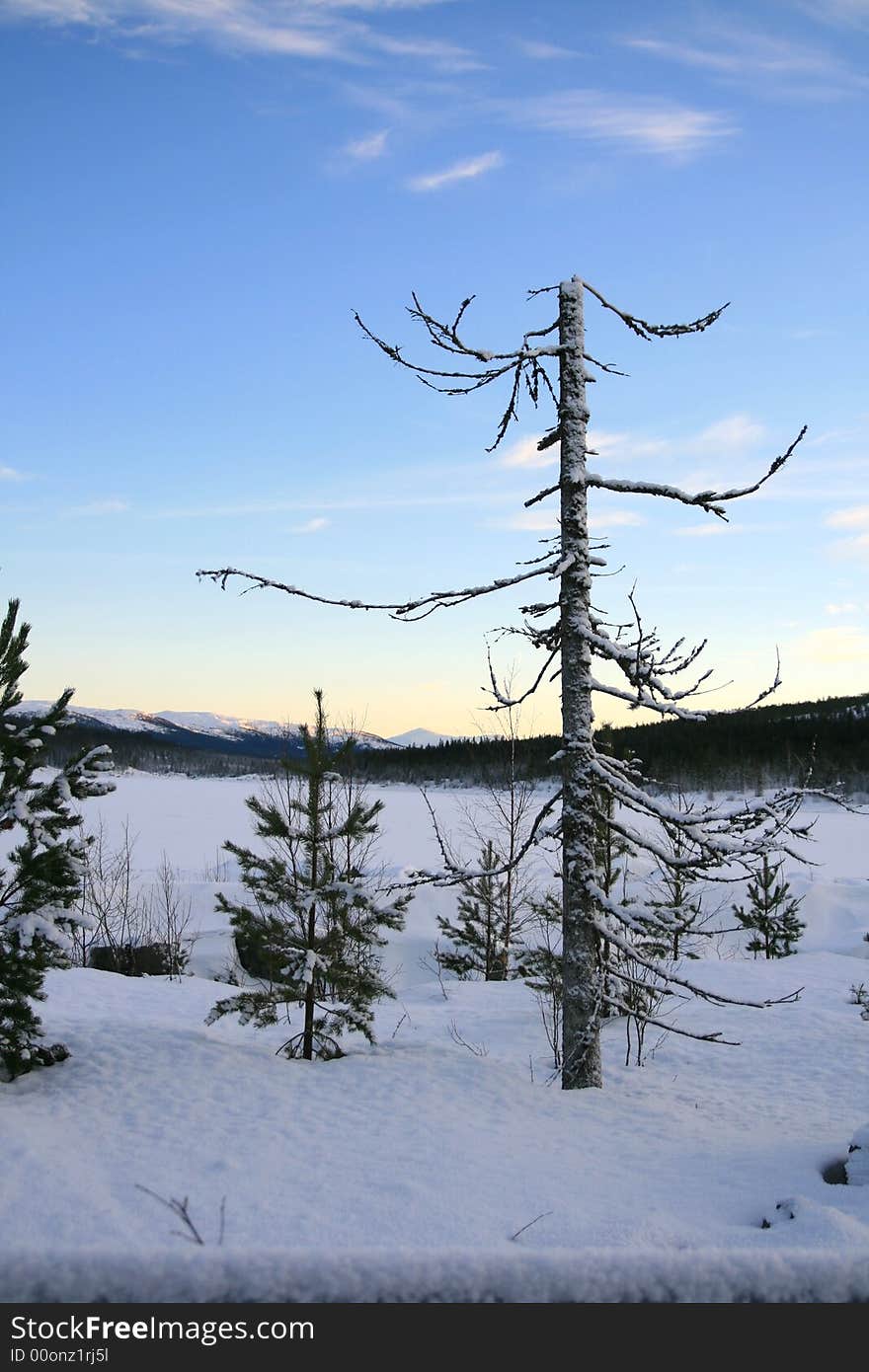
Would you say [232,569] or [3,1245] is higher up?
[232,569]

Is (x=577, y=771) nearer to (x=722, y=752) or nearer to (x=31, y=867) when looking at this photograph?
(x=31, y=867)

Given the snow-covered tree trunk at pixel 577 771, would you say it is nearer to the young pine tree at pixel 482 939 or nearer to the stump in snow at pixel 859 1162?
the stump in snow at pixel 859 1162

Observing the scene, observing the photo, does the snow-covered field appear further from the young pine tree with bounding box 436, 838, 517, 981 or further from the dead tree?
the young pine tree with bounding box 436, 838, 517, 981

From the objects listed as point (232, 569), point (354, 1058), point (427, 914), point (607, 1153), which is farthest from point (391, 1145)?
point (427, 914)

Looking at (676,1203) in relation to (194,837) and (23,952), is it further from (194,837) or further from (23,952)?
(194,837)

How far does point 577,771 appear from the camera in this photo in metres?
8.20

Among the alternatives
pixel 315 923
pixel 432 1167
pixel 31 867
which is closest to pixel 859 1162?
pixel 432 1167

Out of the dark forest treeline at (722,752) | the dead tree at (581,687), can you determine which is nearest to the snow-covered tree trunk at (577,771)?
the dead tree at (581,687)

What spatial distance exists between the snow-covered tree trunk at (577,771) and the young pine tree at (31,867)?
13.6 ft

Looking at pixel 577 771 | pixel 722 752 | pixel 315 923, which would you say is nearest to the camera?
pixel 577 771

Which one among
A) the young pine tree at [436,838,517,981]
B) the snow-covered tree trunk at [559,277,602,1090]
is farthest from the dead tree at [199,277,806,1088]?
the young pine tree at [436,838,517,981]

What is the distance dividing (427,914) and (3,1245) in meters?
21.4

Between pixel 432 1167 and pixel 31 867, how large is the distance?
4100 mm

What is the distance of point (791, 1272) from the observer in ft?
10.5
